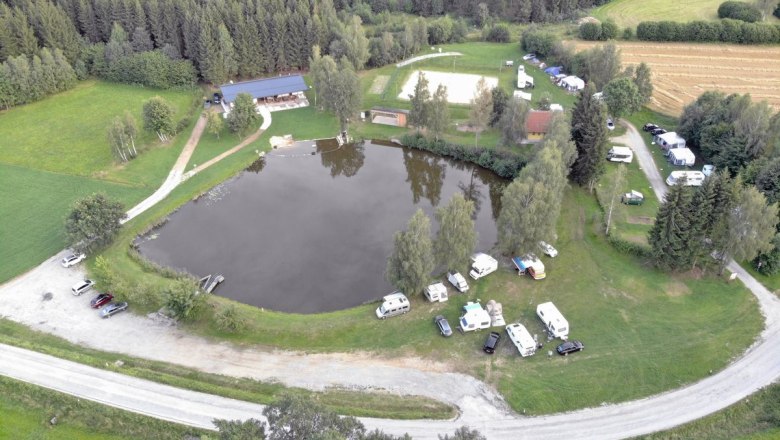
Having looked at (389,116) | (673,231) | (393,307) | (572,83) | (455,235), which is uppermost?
(572,83)

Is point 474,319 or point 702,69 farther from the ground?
Answer: point 702,69

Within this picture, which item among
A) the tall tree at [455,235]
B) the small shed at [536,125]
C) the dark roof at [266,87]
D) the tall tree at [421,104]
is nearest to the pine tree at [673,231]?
the tall tree at [455,235]

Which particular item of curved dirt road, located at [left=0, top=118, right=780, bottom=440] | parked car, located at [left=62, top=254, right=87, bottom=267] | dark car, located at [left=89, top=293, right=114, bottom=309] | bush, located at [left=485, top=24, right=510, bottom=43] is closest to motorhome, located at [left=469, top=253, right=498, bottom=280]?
curved dirt road, located at [left=0, top=118, right=780, bottom=440]

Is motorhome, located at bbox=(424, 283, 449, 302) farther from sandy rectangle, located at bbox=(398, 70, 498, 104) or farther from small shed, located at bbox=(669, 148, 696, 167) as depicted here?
sandy rectangle, located at bbox=(398, 70, 498, 104)

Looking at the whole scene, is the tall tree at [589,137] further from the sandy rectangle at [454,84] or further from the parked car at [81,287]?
the parked car at [81,287]

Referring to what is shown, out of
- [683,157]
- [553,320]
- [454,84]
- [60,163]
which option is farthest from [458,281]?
[60,163]

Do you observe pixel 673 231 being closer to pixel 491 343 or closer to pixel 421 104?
pixel 491 343
